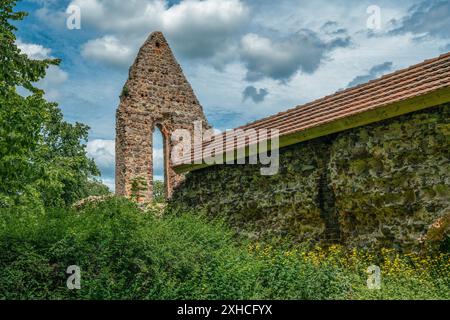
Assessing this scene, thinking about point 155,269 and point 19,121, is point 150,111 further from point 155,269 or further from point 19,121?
point 155,269

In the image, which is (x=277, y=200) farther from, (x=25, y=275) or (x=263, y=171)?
(x=25, y=275)

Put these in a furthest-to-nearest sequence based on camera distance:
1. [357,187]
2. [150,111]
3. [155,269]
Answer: [150,111] < [357,187] < [155,269]

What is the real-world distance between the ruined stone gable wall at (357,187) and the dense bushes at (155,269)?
2.21 ft

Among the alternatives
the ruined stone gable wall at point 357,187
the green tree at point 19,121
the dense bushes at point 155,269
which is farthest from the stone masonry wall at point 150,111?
the dense bushes at point 155,269

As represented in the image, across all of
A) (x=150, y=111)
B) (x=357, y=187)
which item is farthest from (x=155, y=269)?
(x=150, y=111)

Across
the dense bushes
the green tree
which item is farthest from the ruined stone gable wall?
the green tree

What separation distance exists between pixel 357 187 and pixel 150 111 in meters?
11.0

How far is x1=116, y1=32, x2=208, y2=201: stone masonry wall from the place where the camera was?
1731cm

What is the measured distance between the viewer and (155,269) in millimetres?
6707

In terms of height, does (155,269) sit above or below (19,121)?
below

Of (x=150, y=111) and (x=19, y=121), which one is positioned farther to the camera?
(x=150, y=111)

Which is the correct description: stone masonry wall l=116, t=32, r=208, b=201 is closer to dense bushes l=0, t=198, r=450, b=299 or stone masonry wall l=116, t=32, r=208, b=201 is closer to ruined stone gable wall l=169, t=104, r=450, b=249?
ruined stone gable wall l=169, t=104, r=450, b=249

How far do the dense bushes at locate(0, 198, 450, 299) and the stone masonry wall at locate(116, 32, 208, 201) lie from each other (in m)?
9.26
